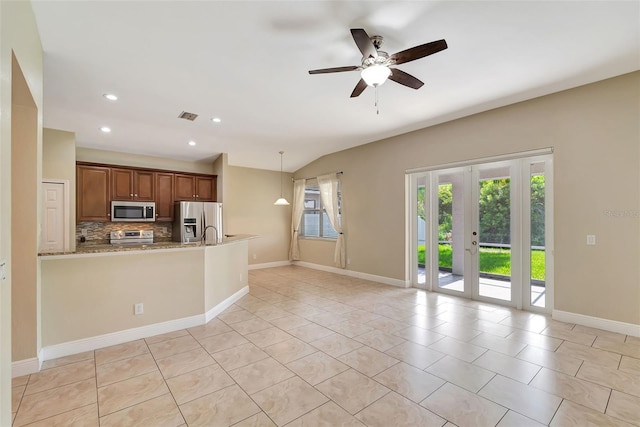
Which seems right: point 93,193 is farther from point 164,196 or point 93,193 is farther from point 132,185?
point 164,196

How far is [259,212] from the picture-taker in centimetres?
765

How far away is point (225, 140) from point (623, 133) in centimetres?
578

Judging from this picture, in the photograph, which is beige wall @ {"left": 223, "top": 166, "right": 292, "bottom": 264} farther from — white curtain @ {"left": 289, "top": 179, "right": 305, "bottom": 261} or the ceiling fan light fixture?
the ceiling fan light fixture

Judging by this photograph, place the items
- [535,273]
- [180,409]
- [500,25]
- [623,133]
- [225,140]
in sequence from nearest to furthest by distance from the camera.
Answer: [180,409] → [500,25] → [623,133] → [535,273] → [225,140]

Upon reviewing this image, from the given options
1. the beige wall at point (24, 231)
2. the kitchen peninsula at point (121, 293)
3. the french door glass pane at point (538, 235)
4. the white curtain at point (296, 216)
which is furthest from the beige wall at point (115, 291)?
the french door glass pane at point (538, 235)

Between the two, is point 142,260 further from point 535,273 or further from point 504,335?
point 535,273

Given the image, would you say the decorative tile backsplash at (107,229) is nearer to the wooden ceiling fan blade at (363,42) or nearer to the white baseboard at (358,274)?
the white baseboard at (358,274)

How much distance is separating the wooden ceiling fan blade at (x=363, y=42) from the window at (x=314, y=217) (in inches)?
205

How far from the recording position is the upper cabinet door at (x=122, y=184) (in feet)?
18.3

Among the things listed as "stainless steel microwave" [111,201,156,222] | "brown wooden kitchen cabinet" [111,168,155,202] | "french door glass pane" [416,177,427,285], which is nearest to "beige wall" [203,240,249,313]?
"stainless steel microwave" [111,201,156,222]

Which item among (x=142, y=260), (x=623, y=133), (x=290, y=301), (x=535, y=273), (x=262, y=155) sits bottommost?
(x=290, y=301)

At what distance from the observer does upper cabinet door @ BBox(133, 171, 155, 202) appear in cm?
580
